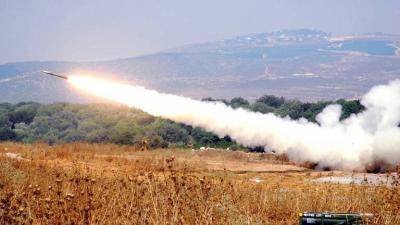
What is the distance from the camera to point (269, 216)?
44.3ft

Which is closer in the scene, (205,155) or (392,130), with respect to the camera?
(392,130)

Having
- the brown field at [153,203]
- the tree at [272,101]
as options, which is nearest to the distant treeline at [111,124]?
the tree at [272,101]

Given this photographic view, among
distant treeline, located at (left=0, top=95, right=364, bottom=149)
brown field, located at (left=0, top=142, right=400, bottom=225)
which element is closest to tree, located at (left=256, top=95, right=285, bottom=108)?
distant treeline, located at (left=0, top=95, right=364, bottom=149)

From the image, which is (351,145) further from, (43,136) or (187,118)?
(43,136)

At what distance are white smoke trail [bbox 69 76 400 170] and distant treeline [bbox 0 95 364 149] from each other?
69.4 ft

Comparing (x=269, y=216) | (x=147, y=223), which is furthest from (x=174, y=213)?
(x=269, y=216)

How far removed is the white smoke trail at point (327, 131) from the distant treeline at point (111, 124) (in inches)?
832

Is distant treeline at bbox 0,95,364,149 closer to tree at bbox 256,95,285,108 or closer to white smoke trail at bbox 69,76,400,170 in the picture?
tree at bbox 256,95,285,108

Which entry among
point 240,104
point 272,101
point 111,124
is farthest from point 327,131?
point 272,101

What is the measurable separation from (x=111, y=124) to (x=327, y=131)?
1971 inches

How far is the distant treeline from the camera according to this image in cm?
6109

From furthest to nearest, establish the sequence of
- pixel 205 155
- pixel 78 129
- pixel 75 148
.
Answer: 1. pixel 78 129
2. pixel 205 155
3. pixel 75 148

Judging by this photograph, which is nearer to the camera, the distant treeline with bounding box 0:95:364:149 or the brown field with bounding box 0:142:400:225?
the brown field with bounding box 0:142:400:225

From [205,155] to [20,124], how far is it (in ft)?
159
